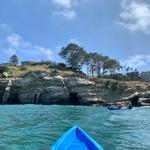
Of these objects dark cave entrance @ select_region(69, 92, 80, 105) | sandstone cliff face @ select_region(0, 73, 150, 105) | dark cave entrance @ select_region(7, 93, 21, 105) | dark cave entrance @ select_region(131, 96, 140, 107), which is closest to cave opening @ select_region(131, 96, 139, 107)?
dark cave entrance @ select_region(131, 96, 140, 107)

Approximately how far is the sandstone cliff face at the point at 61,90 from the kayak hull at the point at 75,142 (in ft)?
375

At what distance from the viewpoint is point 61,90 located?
433 feet

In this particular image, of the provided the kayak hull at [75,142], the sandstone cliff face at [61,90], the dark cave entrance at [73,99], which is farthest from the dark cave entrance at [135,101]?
the kayak hull at [75,142]

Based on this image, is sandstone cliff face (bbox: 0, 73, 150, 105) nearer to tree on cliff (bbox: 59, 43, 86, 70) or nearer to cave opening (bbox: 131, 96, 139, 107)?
cave opening (bbox: 131, 96, 139, 107)

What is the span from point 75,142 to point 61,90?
11643 cm

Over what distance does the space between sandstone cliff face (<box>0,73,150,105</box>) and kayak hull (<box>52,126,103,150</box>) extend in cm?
11424

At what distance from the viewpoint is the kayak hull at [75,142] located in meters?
15.3

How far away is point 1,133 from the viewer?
114 ft

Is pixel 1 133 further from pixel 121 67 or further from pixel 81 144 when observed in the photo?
pixel 121 67

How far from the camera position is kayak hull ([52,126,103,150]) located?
15328 mm

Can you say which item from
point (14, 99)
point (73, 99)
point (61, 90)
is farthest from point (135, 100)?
point (14, 99)

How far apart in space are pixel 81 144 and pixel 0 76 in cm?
12860

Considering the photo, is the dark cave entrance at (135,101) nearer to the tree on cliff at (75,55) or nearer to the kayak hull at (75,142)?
the tree on cliff at (75,55)

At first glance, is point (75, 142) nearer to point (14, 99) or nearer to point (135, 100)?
point (135, 100)
